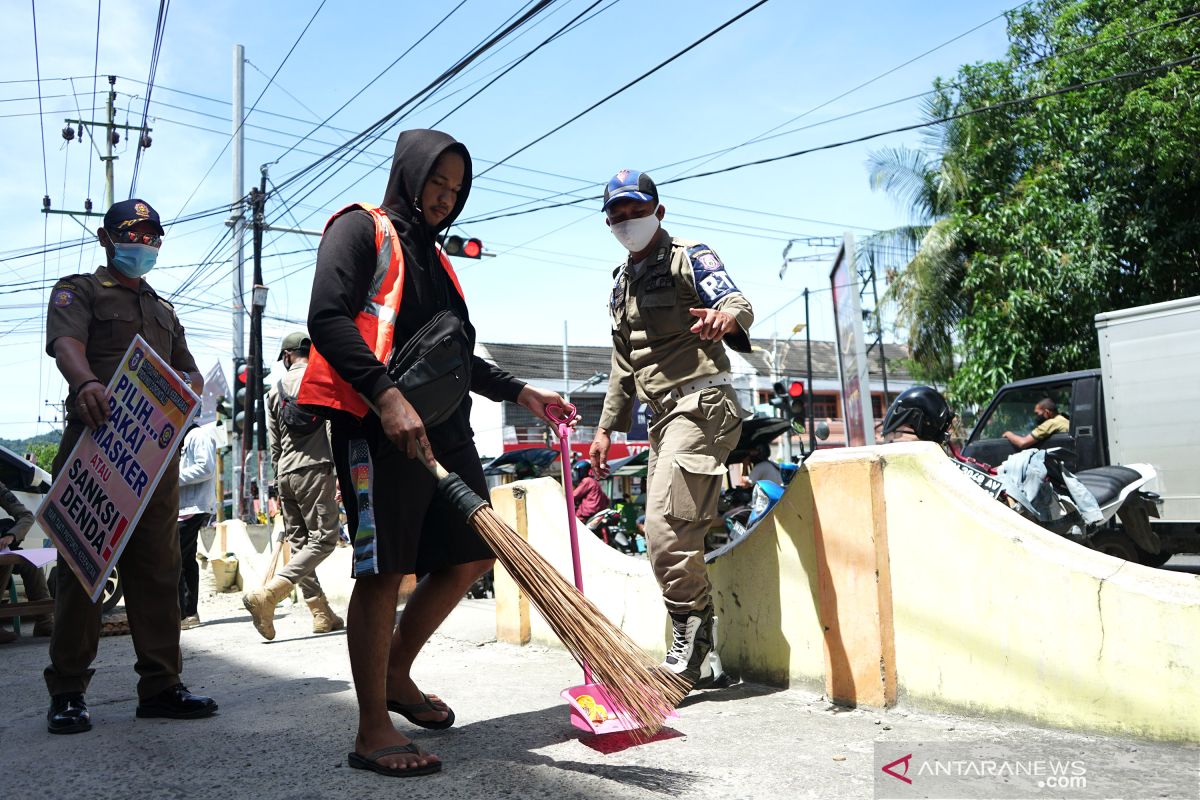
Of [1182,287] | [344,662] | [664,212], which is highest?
[1182,287]

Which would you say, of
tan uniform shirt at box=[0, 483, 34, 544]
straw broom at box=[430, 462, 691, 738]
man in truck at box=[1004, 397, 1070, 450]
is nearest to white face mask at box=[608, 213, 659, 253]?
straw broom at box=[430, 462, 691, 738]

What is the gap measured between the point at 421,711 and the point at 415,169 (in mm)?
1790

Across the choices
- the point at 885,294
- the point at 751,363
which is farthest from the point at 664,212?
the point at 751,363

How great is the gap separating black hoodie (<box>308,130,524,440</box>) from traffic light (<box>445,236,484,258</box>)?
9.95 meters

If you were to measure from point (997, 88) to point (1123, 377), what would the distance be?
10788 mm

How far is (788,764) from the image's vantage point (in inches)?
107

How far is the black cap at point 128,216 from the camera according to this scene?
12.4 feet

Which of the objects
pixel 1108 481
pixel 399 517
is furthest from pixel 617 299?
pixel 1108 481

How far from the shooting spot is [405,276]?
304cm

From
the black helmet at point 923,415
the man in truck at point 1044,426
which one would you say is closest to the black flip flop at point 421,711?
the black helmet at point 923,415

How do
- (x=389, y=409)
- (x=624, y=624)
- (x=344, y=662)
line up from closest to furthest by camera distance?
(x=389, y=409), (x=624, y=624), (x=344, y=662)

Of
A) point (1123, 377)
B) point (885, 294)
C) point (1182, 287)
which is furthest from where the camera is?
point (885, 294)

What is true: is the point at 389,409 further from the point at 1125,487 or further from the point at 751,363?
the point at 751,363

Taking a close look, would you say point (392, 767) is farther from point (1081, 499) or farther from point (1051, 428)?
point (1051, 428)
